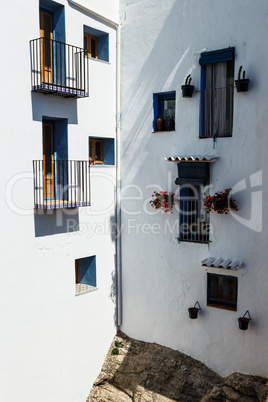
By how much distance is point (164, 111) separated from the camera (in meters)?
12.8

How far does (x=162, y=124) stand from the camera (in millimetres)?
12570

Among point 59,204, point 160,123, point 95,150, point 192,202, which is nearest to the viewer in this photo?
point 59,204

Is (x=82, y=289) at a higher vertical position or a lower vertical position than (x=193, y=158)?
lower

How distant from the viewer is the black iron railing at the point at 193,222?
12.1 metres

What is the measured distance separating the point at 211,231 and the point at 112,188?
10.1ft

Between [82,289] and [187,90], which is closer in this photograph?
[187,90]

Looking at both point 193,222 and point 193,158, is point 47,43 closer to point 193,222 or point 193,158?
point 193,158

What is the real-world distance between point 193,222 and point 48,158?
160 inches

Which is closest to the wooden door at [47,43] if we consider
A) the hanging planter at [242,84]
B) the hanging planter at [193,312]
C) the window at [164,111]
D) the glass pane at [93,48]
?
the glass pane at [93,48]

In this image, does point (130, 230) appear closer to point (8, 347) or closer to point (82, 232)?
point (82, 232)

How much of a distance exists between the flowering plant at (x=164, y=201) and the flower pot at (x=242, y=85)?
3138mm

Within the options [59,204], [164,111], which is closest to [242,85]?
[164,111]

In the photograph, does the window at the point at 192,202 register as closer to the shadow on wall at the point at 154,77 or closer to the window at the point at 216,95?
the window at the point at 216,95

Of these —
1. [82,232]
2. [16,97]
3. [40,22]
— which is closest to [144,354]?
[82,232]
